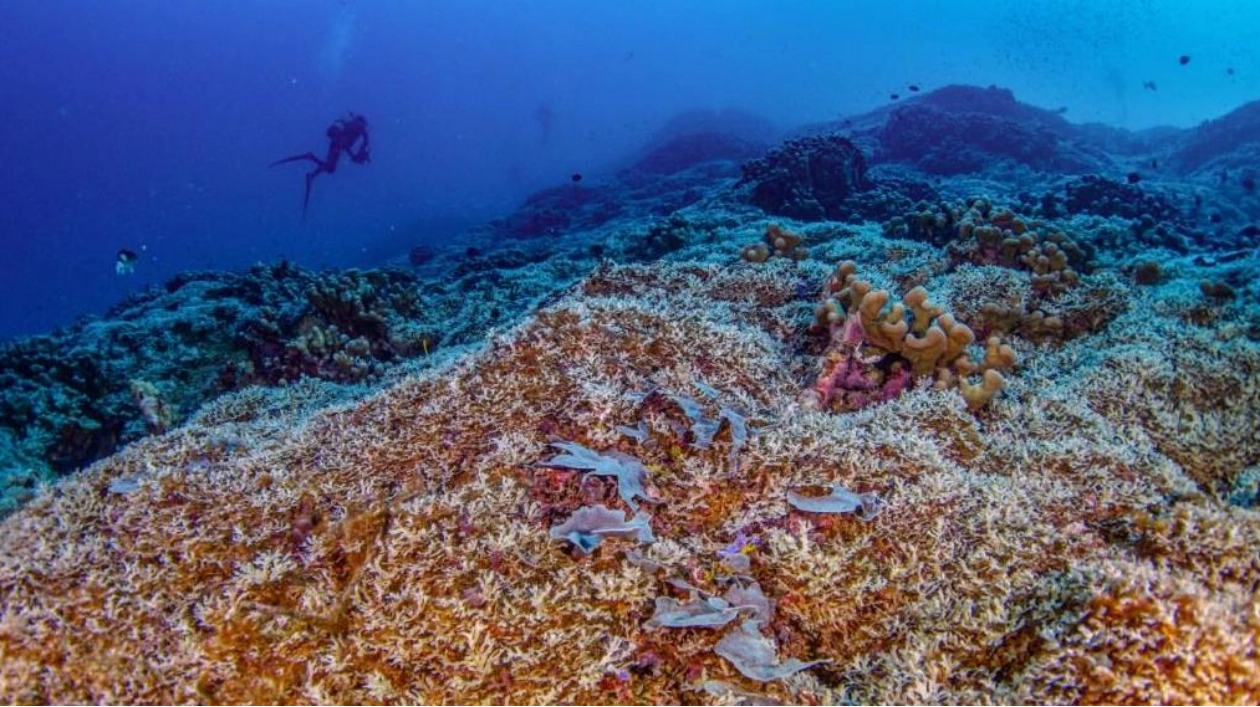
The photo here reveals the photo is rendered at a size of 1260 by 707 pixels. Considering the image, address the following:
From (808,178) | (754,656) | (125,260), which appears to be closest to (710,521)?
(754,656)

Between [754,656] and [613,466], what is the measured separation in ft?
3.52

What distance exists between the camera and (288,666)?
2.22 metres

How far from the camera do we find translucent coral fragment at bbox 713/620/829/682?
220 cm

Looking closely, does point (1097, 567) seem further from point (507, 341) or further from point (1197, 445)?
point (507, 341)

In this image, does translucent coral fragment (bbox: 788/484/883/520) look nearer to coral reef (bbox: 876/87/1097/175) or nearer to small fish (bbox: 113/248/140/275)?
small fish (bbox: 113/248/140/275)

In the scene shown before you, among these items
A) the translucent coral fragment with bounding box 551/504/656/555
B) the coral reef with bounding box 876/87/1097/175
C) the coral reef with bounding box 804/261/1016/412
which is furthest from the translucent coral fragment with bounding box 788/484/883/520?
the coral reef with bounding box 876/87/1097/175

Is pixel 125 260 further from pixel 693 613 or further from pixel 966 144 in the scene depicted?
pixel 966 144

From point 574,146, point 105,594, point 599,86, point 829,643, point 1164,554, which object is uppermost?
point 599,86

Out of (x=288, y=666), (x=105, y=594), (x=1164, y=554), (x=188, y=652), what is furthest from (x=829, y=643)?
(x=105, y=594)

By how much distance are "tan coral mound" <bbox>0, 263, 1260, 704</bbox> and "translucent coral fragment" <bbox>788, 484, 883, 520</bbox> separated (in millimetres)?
50

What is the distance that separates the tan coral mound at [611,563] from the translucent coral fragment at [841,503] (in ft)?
0.16

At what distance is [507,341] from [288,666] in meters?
2.14

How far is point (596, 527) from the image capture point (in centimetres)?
262

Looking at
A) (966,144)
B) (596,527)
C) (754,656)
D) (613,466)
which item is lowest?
(754,656)
